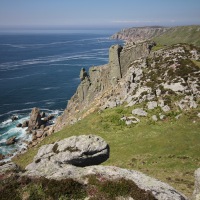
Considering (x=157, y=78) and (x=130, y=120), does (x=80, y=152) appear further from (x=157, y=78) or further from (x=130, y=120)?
(x=157, y=78)

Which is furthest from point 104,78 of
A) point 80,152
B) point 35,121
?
point 80,152

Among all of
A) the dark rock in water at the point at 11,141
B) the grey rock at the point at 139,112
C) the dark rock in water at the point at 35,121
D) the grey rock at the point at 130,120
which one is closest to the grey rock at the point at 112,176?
the grey rock at the point at 130,120

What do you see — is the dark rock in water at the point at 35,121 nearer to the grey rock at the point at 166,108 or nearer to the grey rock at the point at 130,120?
the grey rock at the point at 130,120

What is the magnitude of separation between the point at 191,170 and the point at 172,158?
3861mm

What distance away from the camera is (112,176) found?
15.2 meters

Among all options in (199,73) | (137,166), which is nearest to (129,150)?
(137,166)

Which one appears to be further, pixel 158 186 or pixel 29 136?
pixel 29 136

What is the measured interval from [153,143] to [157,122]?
7492mm

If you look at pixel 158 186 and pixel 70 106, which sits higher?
pixel 158 186

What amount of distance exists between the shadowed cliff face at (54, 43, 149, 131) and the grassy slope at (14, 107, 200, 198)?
76.6ft

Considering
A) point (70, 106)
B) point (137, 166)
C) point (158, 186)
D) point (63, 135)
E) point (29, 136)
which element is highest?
point (158, 186)

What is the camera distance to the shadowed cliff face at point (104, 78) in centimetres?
7894

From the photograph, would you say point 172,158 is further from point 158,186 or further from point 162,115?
point 158,186

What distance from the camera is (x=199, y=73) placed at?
53.5 meters
